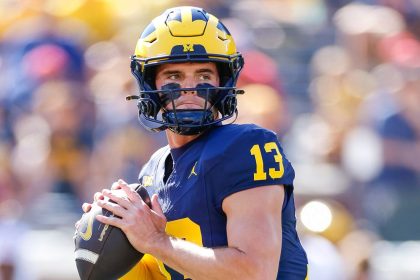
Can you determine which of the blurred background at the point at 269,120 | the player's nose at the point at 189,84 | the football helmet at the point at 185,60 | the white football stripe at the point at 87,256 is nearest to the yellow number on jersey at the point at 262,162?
the football helmet at the point at 185,60

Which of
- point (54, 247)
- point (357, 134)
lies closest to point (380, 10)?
point (357, 134)

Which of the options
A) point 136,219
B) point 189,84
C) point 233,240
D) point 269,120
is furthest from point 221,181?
point 269,120

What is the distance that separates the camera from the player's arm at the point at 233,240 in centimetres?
370

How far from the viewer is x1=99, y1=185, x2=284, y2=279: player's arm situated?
3.70 meters

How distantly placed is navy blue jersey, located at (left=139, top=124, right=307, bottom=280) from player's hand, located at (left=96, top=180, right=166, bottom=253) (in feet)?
0.39

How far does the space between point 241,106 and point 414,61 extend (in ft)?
5.32

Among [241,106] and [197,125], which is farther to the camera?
[241,106]

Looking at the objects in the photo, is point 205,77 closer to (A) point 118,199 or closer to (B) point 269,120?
(A) point 118,199

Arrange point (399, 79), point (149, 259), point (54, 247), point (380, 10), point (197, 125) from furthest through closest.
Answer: point (380, 10), point (399, 79), point (54, 247), point (149, 259), point (197, 125)

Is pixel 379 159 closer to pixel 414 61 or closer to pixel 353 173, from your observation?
pixel 353 173

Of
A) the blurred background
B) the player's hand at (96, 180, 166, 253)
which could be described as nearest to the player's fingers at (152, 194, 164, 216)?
the player's hand at (96, 180, 166, 253)

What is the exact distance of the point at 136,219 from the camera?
152 inches

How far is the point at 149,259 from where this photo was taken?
441 cm

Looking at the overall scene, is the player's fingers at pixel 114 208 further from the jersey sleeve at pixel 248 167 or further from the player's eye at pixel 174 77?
the player's eye at pixel 174 77
